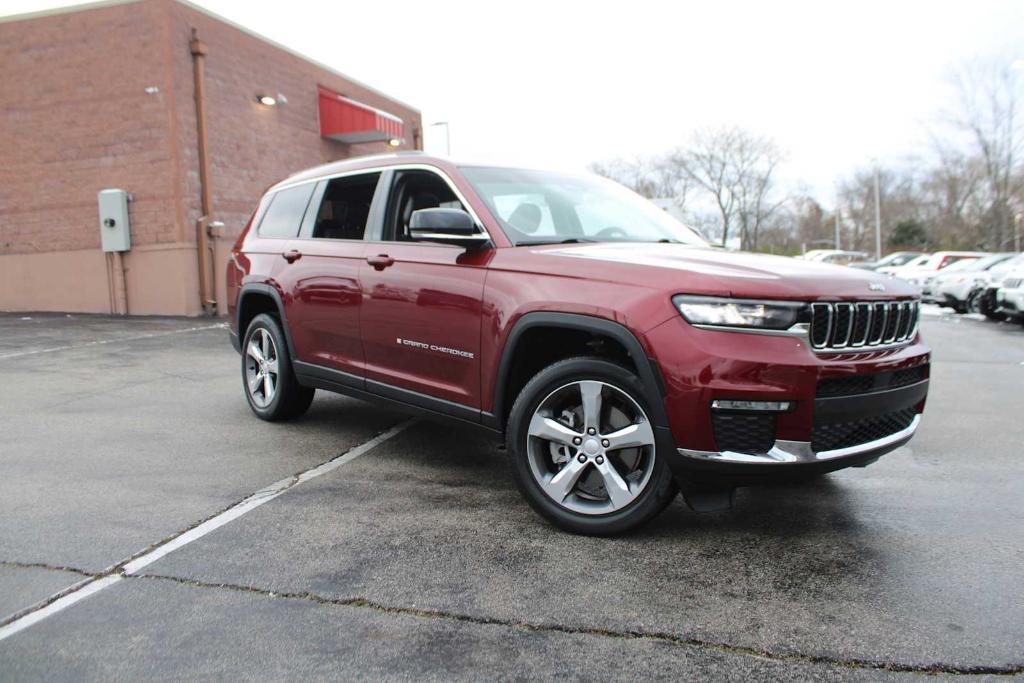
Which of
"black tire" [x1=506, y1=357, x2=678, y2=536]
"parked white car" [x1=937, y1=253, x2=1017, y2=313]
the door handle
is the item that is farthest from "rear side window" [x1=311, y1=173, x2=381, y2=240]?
"parked white car" [x1=937, y1=253, x2=1017, y2=313]

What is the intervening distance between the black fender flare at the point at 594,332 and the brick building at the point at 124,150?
1343cm

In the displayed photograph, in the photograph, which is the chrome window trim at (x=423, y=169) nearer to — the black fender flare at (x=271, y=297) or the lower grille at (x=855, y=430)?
the black fender flare at (x=271, y=297)

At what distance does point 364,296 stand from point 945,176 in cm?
4449

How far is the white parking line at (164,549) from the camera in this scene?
281 centimetres

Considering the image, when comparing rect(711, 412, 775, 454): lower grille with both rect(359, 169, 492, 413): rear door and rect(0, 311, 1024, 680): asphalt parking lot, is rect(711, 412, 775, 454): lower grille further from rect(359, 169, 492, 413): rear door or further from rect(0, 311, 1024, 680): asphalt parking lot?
rect(359, 169, 492, 413): rear door

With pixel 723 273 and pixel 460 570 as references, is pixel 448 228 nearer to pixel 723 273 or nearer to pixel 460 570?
pixel 723 273

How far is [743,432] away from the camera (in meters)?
3.15

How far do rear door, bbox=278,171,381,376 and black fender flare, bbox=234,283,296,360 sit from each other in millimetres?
67

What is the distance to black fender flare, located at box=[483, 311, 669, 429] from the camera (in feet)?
10.6

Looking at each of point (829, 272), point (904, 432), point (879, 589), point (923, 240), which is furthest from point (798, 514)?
point (923, 240)

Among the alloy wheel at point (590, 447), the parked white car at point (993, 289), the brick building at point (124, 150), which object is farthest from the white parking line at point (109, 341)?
the parked white car at point (993, 289)

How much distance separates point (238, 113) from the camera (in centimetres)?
1702

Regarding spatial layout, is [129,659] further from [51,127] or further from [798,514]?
[51,127]

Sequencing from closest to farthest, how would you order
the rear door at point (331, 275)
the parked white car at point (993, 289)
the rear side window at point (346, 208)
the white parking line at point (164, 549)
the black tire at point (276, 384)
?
the white parking line at point (164, 549) < the rear door at point (331, 275) < the rear side window at point (346, 208) < the black tire at point (276, 384) < the parked white car at point (993, 289)
